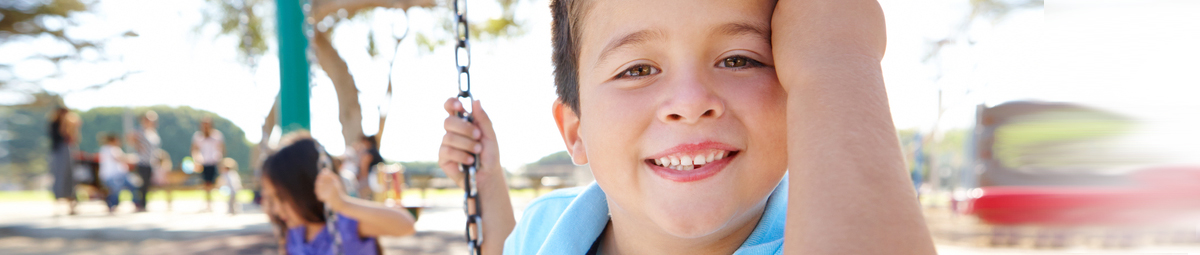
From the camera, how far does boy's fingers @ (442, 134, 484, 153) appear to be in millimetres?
1616

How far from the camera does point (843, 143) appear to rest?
28.0 inches

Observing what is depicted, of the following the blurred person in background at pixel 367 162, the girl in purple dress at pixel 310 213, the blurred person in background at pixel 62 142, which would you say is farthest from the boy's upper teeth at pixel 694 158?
the blurred person in background at pixel 62 142

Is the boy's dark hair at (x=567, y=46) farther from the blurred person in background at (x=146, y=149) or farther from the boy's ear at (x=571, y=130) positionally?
the blurred person in background at (x=146, y=149)

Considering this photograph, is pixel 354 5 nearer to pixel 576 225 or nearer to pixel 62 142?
pixel 62 142

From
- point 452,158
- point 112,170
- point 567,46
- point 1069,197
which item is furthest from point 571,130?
point 112,170

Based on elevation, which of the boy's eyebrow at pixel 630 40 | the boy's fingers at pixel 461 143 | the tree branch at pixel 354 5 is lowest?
the boy's fingers at pixel 461 143

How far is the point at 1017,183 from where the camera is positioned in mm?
9219

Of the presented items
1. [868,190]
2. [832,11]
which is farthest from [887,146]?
[832,11]

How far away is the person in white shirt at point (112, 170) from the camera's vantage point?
10656 mm

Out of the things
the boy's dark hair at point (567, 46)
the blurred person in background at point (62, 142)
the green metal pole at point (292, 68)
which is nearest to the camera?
the boy's dark hair at point (567, 46)

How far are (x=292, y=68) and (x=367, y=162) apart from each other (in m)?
5.41

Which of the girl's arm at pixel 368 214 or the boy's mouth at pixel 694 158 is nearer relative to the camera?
the boy's mouth at pixel 694 158

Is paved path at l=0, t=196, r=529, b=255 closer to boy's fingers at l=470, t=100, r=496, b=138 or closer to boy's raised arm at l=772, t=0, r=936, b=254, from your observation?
boy's fingers at l=470, t=100, r=496, b=138

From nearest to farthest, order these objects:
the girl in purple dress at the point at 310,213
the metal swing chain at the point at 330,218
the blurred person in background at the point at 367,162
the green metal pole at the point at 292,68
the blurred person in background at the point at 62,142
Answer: the metal swing chain at the point at 330,218
the girl in purple dress at the point at 310,213
the green metal pole at the point at 292,68
the blurred person in background at the point at 367,162
the blurred person in background at the point at 62,142
